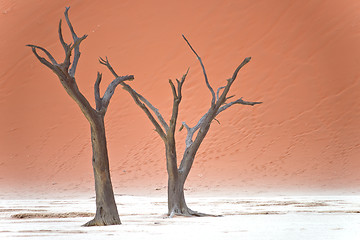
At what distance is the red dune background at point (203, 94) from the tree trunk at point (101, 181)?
15022 millimetres

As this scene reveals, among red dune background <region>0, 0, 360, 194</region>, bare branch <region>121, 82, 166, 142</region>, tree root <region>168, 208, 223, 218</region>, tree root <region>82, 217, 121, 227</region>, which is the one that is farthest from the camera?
red dune background <region>0, 0, 360, 194</region>

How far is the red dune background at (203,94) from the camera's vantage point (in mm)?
26688

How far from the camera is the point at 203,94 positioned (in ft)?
106

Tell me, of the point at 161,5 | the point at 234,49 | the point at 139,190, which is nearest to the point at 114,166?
the point at 139,190

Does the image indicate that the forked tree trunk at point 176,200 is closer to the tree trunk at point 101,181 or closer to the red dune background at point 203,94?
the tree trunk at point 101,181

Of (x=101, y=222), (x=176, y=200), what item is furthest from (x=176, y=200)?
(x=101, y=222)

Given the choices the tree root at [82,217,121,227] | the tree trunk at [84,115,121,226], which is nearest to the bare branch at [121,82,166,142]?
the tree trunk at [84,115,121,226]

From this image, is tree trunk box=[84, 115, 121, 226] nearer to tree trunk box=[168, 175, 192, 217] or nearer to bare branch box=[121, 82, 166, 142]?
tree trunk box=[168, 175, 192, 217]

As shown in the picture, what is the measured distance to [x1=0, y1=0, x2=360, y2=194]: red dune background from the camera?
26688mm

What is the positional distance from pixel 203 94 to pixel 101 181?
2353 centimetres

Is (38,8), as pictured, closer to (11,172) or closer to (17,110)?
(17,110)

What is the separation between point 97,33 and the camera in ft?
121

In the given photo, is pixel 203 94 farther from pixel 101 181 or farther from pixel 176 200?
pixel 101 181

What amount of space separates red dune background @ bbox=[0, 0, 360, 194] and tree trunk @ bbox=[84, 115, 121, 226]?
49.3 feet
